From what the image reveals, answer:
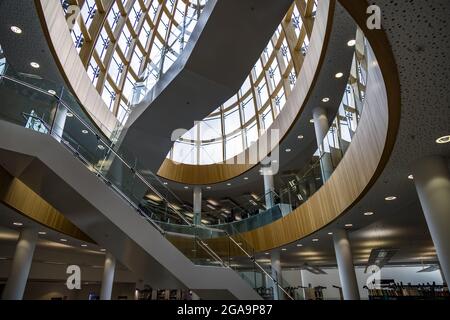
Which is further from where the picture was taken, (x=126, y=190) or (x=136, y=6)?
(x=136, y=6)

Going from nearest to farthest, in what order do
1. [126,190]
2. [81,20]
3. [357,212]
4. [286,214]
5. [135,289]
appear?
[126,190], [357,212], [286,214], [81,20], [135,289]

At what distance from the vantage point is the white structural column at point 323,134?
9906mm

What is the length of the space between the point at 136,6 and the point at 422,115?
828 inches

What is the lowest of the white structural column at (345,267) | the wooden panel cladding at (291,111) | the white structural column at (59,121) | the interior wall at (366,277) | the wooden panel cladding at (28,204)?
the white structural column at (345,267)

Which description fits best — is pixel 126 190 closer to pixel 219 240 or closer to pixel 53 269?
pixel 219 240

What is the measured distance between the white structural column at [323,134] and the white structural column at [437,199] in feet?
12.6

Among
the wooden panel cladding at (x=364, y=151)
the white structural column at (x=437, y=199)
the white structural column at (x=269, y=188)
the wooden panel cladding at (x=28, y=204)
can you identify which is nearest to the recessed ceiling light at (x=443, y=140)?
the white structural column at (x=437, y=199)

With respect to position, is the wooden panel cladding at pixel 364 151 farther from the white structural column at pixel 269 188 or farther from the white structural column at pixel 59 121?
the white structural column at pixel 59 121

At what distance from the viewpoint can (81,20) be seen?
46.4 ft

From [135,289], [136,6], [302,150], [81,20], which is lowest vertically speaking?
[135,289]

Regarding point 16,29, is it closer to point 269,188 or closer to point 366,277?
point 269,188

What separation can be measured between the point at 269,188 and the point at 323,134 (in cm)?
550

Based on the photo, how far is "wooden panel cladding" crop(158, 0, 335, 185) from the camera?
27.0 ft
